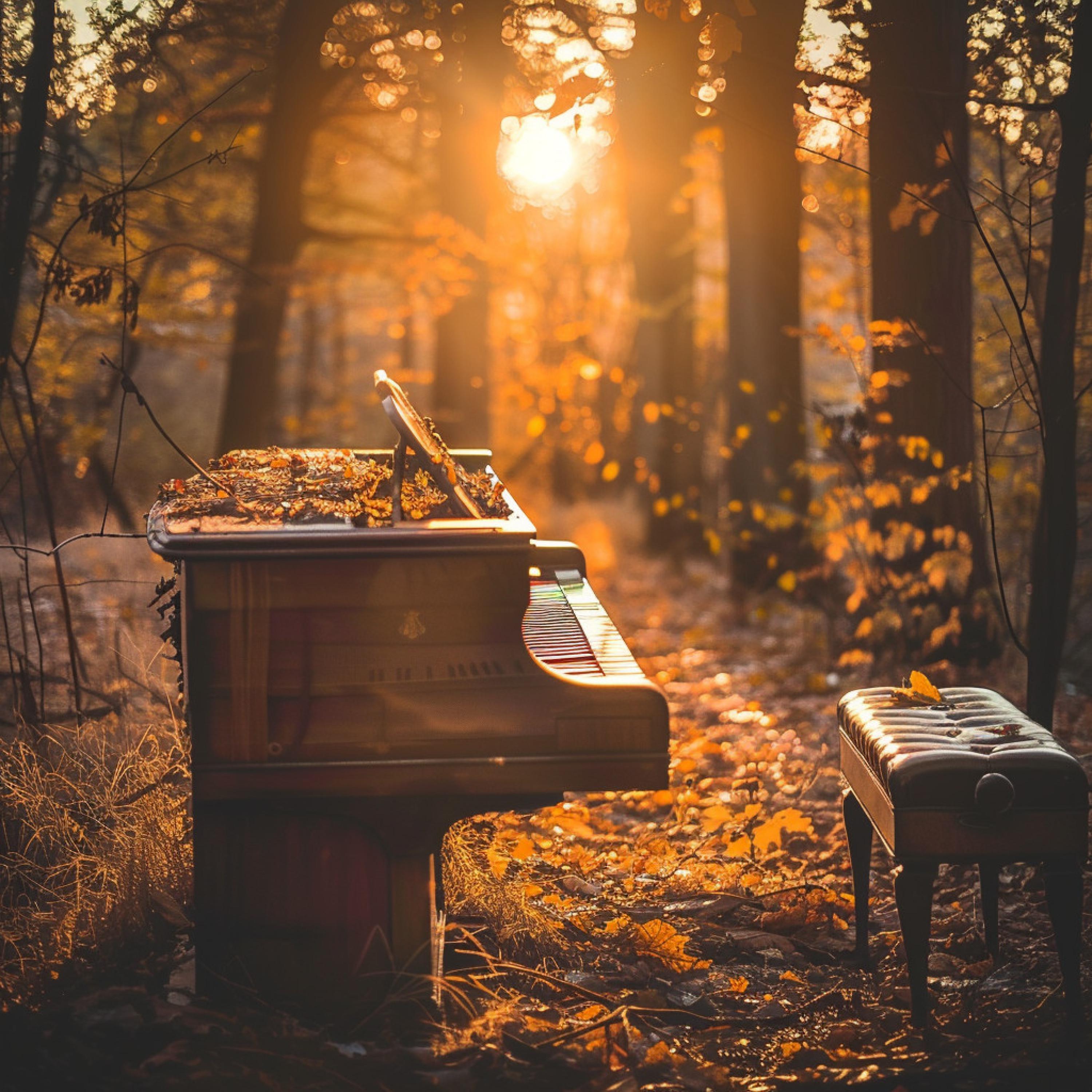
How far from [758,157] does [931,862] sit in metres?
7.68

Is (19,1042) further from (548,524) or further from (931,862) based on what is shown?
(548,524)

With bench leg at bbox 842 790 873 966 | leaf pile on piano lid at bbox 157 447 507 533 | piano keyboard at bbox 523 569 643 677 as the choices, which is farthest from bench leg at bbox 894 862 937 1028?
leaf pile on piano lid at bbox 157 447 507 533

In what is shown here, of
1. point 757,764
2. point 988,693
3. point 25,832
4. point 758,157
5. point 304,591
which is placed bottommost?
point 757,764

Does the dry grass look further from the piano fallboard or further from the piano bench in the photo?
the piano bench

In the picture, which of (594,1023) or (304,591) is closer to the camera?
(304,591)

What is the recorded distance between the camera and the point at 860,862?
4.30 meters

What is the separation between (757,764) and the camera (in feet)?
22.6

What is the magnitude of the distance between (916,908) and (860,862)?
2.47 feet

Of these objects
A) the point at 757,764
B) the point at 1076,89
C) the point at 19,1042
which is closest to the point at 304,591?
the point at 19,1042

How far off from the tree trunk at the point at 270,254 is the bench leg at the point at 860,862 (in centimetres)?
885

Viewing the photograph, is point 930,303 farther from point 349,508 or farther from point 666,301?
point 666,301

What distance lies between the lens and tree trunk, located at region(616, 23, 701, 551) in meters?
12.9

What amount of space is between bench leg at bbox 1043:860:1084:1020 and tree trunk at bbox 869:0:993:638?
3.32 meters

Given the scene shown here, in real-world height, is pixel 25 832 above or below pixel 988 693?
below
